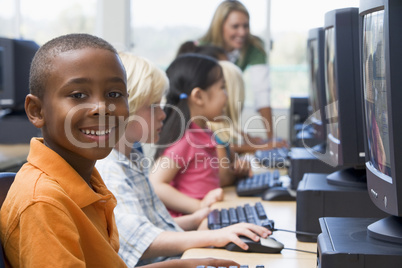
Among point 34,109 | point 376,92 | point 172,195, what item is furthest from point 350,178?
point 34,109

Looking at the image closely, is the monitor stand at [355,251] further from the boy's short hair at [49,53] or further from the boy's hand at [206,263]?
the boy's short hair at [49,53]

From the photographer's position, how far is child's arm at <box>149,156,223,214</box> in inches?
81.9

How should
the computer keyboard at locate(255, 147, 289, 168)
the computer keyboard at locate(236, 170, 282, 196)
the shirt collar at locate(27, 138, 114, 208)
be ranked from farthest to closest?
the computer keyboard at locate(255, 147, 289, 168) → the computer keyboard at locate(236, 170, 282, 196) → the shirt collar at locate(27, 138, 114, 208)

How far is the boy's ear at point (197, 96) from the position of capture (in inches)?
93.5

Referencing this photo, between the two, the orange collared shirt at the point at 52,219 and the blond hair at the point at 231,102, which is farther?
the blond hair at the point at 231,102

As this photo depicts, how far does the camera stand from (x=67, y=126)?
1.00m

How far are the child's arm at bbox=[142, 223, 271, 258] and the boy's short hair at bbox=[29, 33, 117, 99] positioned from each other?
0.59m

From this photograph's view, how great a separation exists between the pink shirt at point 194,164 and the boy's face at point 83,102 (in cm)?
114

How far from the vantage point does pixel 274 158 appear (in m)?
2.91

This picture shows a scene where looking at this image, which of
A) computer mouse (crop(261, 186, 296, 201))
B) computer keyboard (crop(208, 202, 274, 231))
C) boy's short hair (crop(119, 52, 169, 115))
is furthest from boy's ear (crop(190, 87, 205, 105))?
computer keyboard (crop(208, 202, 274, 231))

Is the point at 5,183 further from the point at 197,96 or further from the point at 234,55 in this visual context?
the point at 234,55

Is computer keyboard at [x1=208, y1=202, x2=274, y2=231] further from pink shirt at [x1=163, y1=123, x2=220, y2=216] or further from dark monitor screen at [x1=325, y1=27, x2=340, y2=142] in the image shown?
pink shirt at [x1=163, y1=123, x2=220, y2=216]

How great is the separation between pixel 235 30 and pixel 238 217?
242 centimetres

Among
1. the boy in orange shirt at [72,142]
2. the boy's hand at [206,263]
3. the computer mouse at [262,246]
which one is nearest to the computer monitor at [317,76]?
the computer mouse at [262,246]
